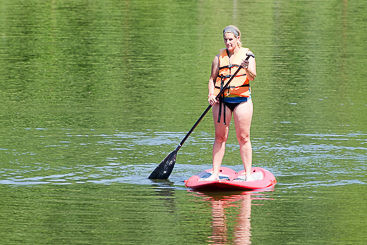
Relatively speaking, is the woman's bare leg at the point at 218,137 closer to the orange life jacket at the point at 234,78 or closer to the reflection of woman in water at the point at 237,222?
the orange life jacket at the point at 234,78

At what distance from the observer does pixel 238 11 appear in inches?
1467

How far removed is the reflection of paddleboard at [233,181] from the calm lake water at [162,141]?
16 cm

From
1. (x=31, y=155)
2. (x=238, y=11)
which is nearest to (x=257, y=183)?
(x=31, y=155)

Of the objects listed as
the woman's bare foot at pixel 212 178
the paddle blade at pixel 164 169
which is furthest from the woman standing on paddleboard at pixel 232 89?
the paddle blade at pixel 164 169

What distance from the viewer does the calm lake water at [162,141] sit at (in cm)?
685

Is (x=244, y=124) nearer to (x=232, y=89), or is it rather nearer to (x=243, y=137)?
(x=243, y=137)

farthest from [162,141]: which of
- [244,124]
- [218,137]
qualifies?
[244,124]

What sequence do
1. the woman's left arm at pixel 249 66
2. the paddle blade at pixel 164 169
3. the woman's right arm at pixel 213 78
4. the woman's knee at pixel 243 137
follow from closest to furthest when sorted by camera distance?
the woman's left arm at pixel 249 66
the woman's right arm at pixel 213 78
the woman's knee at pixel 243 137
the paddle blade at pixel 164 169

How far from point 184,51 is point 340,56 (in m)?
4.98

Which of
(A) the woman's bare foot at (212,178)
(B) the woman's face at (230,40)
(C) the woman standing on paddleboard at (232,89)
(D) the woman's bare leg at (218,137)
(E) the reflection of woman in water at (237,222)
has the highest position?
(B) the woman's face at (230,40)

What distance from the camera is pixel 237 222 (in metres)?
6.93

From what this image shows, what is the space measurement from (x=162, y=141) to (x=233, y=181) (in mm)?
2618

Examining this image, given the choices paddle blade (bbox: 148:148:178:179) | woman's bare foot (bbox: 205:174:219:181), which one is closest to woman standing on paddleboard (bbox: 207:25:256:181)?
woman's bare foot (bbox: 205:174:219:181)

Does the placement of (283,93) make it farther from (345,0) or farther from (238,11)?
(345,0)
